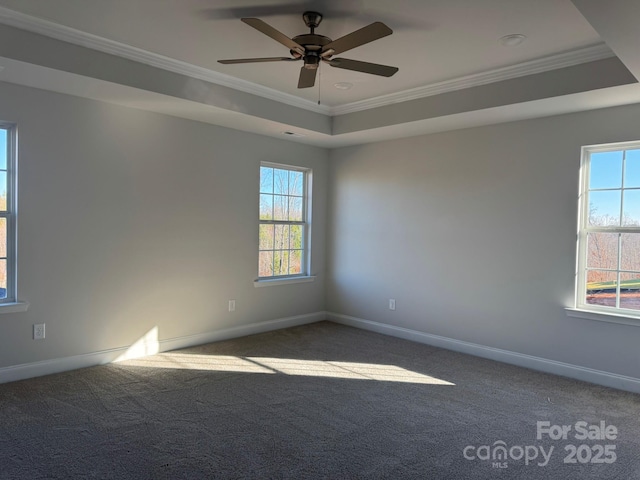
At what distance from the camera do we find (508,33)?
3.05 meters

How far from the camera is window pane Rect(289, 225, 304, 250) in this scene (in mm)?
5789

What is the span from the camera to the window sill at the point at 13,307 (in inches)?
137

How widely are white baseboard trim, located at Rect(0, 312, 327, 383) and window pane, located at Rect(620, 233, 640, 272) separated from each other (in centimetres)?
359

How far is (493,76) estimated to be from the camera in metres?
3.83

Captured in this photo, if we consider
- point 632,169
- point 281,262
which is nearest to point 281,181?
point 281,262

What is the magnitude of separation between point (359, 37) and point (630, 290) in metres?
3.16

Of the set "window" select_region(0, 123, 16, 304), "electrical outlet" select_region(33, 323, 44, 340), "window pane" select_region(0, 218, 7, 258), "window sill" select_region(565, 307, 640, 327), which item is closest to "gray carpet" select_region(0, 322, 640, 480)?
"electrical outlet" select_region(33, 323, 44, 340)

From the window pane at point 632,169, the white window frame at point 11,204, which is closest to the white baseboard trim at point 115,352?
the white window frame at point 11,204

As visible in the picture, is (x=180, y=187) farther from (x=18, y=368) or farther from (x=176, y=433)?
(x=176, y=433)

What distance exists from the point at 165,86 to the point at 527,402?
12.7 feet

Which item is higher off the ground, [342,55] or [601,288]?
[342,55]

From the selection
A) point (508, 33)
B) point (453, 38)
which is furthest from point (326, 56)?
point (508, 33)


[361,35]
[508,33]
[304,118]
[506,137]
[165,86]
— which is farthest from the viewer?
[304,118]

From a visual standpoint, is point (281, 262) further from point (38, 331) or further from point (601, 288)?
point (601, 288)
